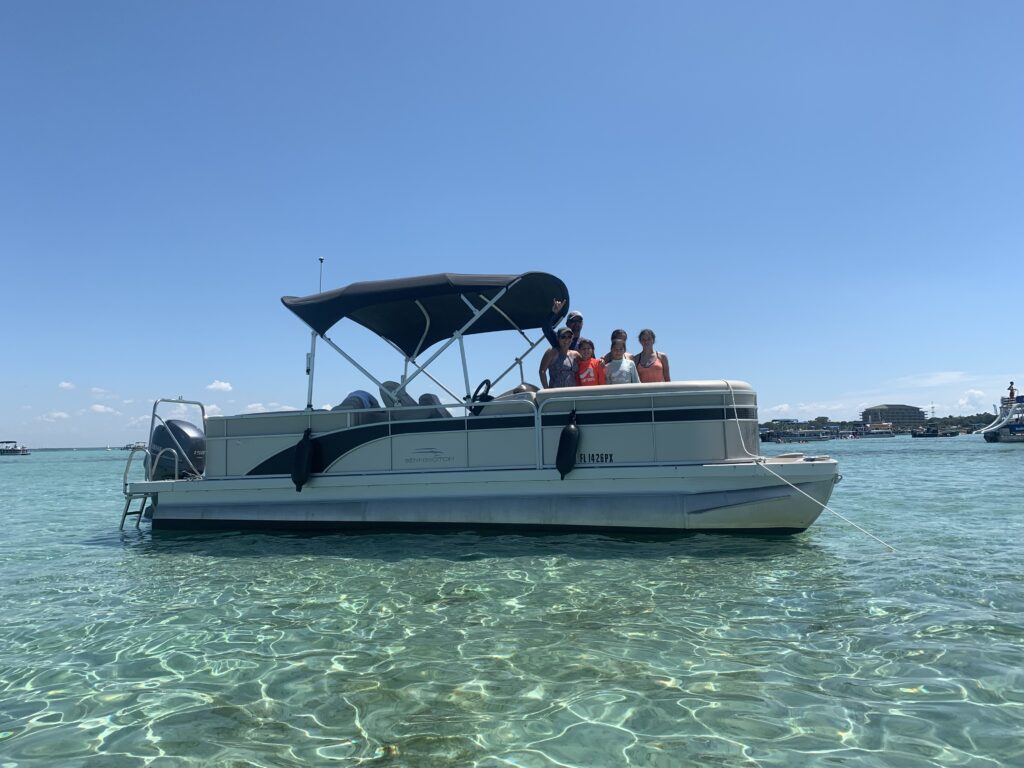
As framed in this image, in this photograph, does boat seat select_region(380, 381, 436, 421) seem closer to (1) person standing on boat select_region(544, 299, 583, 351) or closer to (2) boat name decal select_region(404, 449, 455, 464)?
(2) boat name decal select_region(404, 449, 455, 464)

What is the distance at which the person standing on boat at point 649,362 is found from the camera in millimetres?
8789

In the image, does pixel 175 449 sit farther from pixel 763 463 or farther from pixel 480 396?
pixel 763 463

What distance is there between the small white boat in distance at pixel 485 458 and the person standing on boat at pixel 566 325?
0.40 ft

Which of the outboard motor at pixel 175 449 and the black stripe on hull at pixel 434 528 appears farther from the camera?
the outboard motor at pixel 175 449

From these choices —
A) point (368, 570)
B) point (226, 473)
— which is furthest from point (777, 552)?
point (226, 473)

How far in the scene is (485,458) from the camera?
335 inches

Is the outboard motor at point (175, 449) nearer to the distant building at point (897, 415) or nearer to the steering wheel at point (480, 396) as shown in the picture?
the steering wheel at point (480, 396)

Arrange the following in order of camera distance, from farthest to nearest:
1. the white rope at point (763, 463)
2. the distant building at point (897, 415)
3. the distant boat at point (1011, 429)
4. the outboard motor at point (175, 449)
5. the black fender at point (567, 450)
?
1. the distant building at point (897, 415)
2. the distant boat at point (1011, 429)
3. the outboard motor at point (175, 449)
4. the black fender at point (567, 450)
5. the white rope at point (763, 463)

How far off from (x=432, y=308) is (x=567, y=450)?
11.9ft

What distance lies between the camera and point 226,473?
9.53 metres

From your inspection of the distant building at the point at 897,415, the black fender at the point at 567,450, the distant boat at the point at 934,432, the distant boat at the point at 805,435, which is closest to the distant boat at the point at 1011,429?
the distant boat at the point at 934,432

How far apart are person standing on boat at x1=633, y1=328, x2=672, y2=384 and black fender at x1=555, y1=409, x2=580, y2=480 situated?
1434mm

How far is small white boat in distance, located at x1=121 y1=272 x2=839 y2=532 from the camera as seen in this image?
772cm

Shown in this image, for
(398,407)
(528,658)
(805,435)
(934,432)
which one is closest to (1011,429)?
(934,432)
